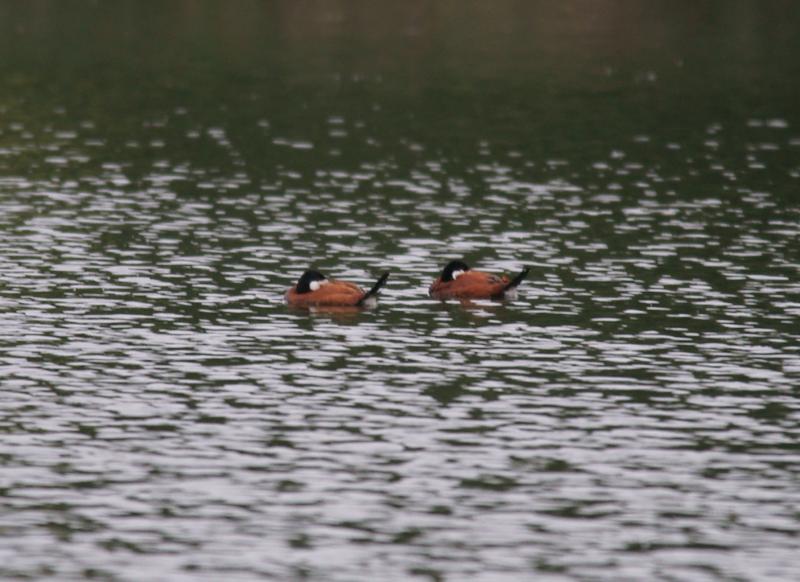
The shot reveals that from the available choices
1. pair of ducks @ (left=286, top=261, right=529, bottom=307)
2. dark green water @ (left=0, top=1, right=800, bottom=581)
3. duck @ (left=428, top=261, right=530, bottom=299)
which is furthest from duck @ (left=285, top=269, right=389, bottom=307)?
duck @ (left=428, top=261, right=530, bottom=299)

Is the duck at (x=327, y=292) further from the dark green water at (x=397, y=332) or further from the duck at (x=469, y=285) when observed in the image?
the duck at (x=469, y=285)

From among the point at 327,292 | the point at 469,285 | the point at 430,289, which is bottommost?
the point at 430,289

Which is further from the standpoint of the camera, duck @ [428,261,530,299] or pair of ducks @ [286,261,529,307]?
duck @ [428,261,530,299]

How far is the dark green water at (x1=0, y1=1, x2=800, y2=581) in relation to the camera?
22.2 meters

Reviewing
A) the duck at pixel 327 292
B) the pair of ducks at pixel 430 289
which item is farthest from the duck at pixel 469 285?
the duck at pixel 327 292

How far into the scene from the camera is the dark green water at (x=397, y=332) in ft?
72.8

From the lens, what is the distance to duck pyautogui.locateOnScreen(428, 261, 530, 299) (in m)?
36.5

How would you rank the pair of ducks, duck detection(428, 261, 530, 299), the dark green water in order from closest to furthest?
the dark green water → the pair of ducks → duck detection(428, 261, 530, 299)

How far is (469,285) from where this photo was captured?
120 ft

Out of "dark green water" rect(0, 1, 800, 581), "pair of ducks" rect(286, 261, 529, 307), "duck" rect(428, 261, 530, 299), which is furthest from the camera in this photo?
"duck" rect(428, 261, 530, 299)

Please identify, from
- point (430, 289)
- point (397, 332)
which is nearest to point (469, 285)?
point (430, 289)

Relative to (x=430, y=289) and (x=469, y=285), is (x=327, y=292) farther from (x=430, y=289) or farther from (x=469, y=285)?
(x=469, y=285)

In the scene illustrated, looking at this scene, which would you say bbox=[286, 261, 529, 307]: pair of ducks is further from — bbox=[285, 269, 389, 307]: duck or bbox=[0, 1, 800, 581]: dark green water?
bbox=[0, 1, 800, 581]: dark green water

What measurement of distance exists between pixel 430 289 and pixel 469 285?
101 centimetres
